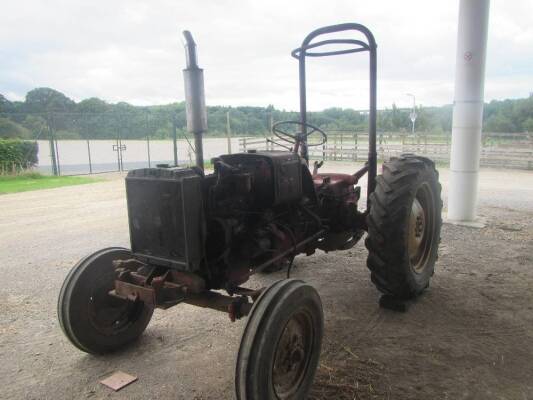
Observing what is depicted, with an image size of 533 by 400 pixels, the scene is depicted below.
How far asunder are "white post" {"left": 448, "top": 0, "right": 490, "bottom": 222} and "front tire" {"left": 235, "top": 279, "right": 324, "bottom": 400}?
16.8 feet

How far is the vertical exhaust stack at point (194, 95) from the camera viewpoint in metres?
2.69

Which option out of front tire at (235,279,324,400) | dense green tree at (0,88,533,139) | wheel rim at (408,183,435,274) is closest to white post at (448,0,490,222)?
wheel rim at (408,183,435,274)

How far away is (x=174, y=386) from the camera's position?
2.60m

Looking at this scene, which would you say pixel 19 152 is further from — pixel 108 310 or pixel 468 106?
pixel 108 310

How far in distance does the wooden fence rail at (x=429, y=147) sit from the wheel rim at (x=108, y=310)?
451 inches

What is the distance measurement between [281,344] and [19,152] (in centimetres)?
1598

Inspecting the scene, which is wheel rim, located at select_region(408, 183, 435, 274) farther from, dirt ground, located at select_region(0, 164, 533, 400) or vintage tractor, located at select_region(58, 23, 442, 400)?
dirt ground, located at select_region(0, 164, 533, 400)

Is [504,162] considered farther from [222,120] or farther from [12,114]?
[12,114]

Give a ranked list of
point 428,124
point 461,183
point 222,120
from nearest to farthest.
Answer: point 461,183
point 222,120
point 428,124

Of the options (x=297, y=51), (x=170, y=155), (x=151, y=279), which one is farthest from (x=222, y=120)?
(x=151, y=279)

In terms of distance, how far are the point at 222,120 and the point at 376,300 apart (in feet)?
51.3

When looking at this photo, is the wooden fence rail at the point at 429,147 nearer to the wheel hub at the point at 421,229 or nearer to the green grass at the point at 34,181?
the green grass at the point at 34,181

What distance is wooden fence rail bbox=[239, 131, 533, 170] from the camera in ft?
51.9

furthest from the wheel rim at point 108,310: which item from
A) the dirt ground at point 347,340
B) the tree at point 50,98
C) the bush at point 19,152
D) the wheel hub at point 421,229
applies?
the tree at point 50,98
